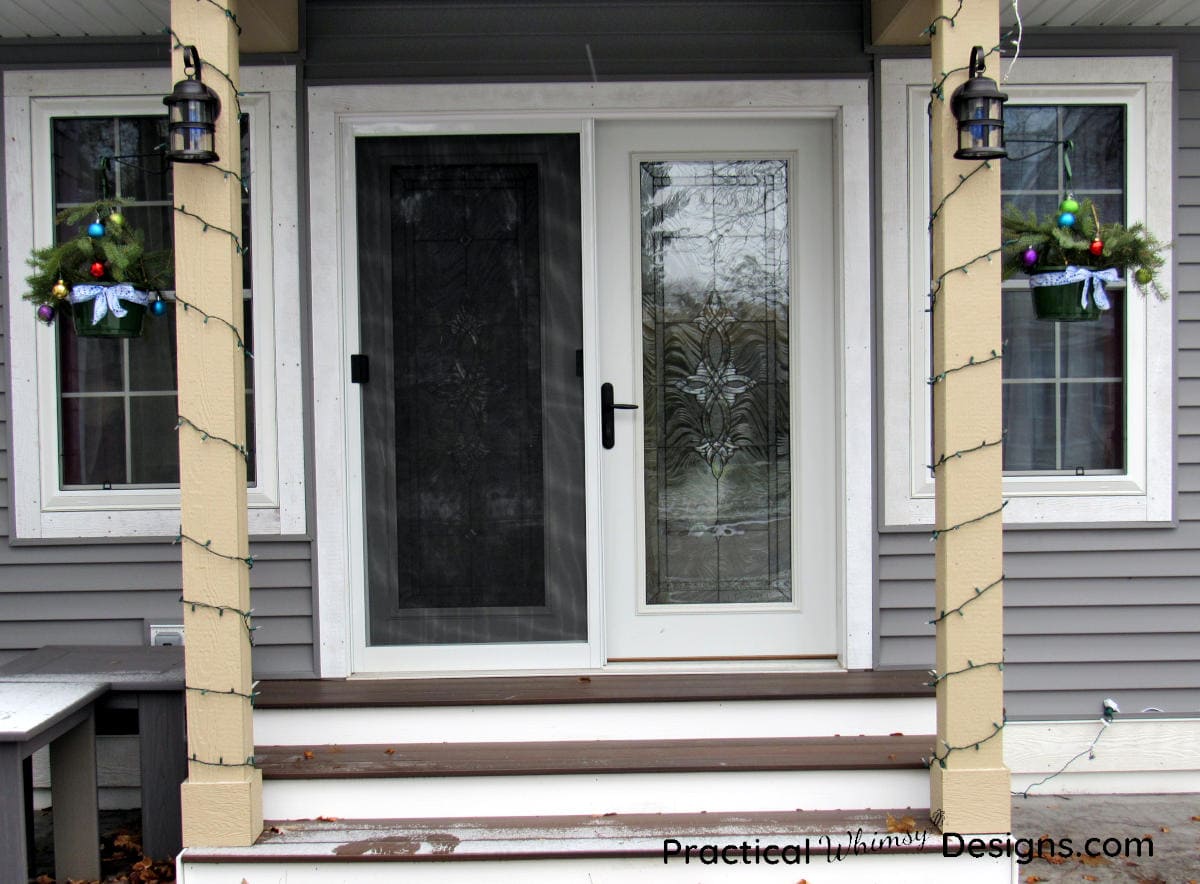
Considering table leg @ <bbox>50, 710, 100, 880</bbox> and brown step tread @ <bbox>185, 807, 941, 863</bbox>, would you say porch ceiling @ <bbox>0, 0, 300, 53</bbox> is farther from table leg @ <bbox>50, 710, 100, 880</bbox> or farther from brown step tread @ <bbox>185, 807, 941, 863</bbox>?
brown step tread @ <bbox>185, 807, 941, 863</bbox>

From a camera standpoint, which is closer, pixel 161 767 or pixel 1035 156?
pixel 161 767

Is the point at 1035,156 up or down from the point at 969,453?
→ up

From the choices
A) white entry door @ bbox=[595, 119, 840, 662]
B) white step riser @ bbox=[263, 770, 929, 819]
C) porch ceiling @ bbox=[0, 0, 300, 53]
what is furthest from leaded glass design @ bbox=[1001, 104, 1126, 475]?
porch ceiling @ bbox=[0, 0, 300, 53]

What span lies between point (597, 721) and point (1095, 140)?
2676 mm

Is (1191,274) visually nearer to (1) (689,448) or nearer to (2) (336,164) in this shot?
(1) (689,448)

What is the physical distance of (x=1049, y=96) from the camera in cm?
366

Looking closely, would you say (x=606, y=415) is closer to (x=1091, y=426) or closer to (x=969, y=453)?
(x=969, y=453)

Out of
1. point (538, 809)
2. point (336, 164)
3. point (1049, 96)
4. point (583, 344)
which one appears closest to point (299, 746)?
point (538, 809)

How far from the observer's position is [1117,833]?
3406 millimetres

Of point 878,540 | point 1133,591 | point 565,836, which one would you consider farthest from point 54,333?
point 1133,591

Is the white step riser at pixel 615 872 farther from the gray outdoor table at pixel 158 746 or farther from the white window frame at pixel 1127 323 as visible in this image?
the white window frame at pixel 1127 323

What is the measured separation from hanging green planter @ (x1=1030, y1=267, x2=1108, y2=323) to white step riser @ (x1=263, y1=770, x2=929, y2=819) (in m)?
1.57

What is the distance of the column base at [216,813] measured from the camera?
281cm

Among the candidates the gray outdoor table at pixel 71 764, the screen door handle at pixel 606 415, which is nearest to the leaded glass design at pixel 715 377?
the screen door handle at pixel 606 415
